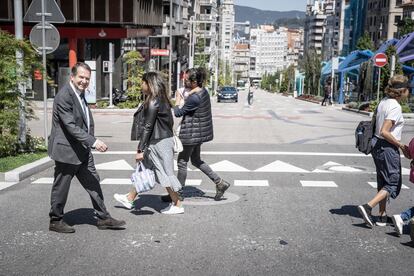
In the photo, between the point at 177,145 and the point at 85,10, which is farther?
the point at 85,10

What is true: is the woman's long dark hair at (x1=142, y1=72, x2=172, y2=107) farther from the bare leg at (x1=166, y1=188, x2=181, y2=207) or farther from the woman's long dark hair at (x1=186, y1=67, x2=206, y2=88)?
the bare leg at (x1=166, y1=188, x2=181, y2=207)

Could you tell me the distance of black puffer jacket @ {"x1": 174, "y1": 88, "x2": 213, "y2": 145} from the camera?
7.74 meters

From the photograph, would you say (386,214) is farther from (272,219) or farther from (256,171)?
(256,171)

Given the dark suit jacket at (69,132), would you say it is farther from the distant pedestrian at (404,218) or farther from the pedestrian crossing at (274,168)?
the pedestrian crossing at (274,168)

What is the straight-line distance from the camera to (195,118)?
7863 millimetres

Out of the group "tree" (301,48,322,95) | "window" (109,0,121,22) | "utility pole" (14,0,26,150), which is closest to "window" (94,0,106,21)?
"window" (109,0,121,22)

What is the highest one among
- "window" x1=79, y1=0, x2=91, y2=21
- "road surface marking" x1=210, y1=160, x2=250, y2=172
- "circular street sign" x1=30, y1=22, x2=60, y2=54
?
"window" x1=79, y1=0, x2=91, y2=21

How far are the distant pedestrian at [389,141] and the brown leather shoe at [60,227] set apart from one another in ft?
10.9

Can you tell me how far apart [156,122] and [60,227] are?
1.71 m

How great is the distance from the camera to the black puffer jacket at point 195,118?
305 inches

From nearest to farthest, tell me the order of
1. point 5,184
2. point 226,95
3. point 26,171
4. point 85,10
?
point 5,184
point 26,171
point 85,10
point 226,95

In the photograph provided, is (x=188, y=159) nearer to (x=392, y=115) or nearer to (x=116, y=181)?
(x=116, y=181)

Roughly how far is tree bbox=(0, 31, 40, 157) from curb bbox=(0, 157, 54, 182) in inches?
29.7

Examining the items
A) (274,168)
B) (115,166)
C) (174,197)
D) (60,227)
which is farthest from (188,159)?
(115,166)
